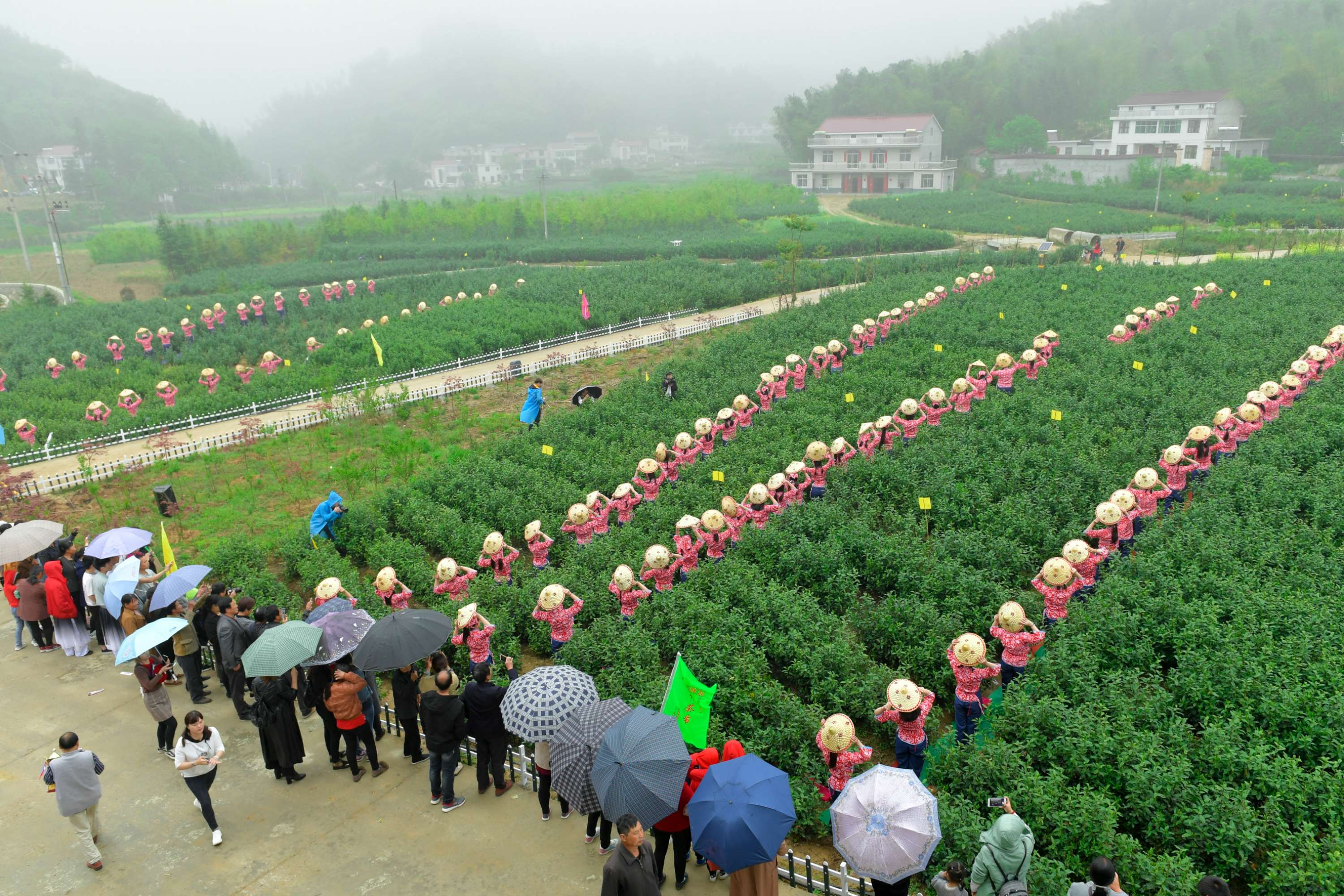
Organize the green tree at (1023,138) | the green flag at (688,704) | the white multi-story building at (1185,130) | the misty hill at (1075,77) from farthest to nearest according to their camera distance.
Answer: the misty hill at (1075,77) < the green tree at (1023,138) < the white multi-story building at (1185,130) < the green flag at (688,704)

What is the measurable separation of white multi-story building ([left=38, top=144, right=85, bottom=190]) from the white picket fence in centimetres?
11349

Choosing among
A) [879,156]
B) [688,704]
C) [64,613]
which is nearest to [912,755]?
[688,704]

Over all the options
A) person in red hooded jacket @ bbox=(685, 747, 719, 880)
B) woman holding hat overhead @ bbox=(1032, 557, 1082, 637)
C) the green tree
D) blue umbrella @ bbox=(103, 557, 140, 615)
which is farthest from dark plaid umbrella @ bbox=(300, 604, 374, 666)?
the green tree

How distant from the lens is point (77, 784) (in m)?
8.11

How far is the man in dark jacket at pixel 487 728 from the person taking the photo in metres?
8.65

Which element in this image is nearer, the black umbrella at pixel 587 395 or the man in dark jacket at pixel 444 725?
the man in dark jacket at pixel 444 725

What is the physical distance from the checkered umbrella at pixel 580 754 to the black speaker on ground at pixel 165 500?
44.2ft

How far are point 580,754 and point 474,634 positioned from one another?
3.26 m

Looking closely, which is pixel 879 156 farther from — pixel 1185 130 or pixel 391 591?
pixel 391 591

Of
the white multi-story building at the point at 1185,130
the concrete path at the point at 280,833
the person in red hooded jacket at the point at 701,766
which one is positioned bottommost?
the concrete path at the point at 280,833

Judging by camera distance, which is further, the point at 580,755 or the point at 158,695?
the point at 158,695

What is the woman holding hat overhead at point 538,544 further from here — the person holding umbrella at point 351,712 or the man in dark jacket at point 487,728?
the man in dark jacket at point 487,728

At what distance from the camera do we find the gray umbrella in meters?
12.1

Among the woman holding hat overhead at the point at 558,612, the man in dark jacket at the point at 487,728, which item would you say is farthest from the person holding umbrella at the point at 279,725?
the woman holding hat overhead at the point at 558,612
